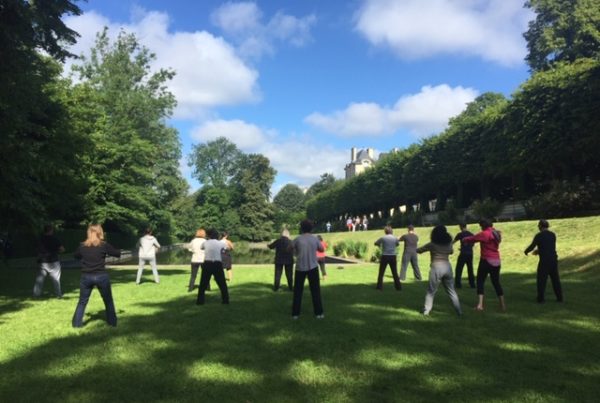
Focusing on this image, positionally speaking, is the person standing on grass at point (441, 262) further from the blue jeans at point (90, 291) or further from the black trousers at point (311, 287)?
the blue jeans at point (90, 291)

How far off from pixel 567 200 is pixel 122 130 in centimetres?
2955

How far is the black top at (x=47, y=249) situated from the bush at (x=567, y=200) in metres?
24.4

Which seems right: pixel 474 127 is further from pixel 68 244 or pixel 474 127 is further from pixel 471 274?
pixel 68 244

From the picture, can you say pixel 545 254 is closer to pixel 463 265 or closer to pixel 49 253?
pixel 463 265

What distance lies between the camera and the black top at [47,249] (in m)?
11.5

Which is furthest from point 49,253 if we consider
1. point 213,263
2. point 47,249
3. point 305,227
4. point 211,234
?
point 305,227

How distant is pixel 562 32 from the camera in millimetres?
40438

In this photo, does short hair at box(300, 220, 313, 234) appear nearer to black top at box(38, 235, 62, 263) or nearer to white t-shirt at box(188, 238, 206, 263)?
white t-shirt at box(188, 238, 206, 263)

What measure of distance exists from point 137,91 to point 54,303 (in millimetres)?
32738

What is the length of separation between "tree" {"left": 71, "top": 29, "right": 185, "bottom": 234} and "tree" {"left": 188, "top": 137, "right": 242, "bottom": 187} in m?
45.9

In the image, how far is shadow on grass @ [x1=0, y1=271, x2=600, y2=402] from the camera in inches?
197

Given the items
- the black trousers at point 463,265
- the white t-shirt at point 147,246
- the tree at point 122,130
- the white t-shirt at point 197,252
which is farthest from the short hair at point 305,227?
the tree at point 122,130

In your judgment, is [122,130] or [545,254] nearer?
[545,254]

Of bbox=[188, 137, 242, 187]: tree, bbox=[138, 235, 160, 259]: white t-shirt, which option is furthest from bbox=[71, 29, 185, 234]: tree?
bbox=[188, 137, 242, 187]: tree
